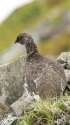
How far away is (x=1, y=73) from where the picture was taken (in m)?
13.4

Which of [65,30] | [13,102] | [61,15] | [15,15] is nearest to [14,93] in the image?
[13,102]

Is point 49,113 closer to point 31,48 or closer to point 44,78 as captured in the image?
point 44,78

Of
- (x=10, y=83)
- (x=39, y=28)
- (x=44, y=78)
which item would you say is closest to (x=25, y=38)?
(x=10, y=83)

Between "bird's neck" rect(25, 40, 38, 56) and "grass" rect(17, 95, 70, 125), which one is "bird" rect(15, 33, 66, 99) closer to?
"bird's neck" rect(25, 40, 38, 56)

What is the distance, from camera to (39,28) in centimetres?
5469

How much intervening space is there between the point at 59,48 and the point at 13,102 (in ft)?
111

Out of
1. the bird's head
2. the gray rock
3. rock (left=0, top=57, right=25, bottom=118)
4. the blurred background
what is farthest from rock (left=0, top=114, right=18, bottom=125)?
the blurred background

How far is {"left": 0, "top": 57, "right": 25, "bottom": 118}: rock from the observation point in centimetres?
1301

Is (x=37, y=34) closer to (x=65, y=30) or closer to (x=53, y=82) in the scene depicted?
(x=65, y=30)

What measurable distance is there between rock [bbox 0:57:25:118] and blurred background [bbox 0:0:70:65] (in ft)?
88.3

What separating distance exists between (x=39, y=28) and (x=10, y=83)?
4161 cm

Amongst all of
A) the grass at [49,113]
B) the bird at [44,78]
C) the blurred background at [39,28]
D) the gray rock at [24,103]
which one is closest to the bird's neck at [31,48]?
the bird at [44,78]

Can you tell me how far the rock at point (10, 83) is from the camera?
13.0m

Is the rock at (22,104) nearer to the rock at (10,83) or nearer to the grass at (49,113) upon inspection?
the rock at (10,83)
